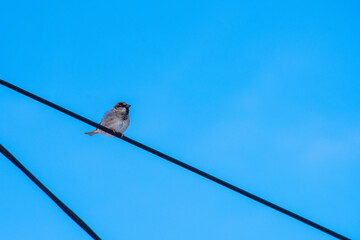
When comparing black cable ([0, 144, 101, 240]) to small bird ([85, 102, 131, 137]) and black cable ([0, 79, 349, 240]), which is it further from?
small bird ([85, 102, 131, 137])

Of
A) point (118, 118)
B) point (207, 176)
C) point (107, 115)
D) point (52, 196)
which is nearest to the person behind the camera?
point (52, 196)

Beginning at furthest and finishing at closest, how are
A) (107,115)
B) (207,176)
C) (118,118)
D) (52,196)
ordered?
(107,115)
(118,118)
(207,176)
(52,196)

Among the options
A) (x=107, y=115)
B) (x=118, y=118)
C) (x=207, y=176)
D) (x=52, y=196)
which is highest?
(x=107, y=115)

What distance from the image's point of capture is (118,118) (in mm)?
7816

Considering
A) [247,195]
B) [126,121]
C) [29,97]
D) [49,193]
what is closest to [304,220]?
[247,195]

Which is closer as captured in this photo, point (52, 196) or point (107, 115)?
point (52, 196)

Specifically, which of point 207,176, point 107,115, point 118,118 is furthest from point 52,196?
point 107,115

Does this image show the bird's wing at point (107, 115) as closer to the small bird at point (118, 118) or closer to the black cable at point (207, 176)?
the small bird at point (118, 118)

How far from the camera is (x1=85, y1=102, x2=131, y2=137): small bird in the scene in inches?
308

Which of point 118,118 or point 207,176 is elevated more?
point 118,118

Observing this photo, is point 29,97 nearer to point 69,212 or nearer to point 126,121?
point 69,212

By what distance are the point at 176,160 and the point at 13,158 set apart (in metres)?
1.24

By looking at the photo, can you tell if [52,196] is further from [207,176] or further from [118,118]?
[118,118]

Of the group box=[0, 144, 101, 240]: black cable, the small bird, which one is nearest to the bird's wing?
the small bird
